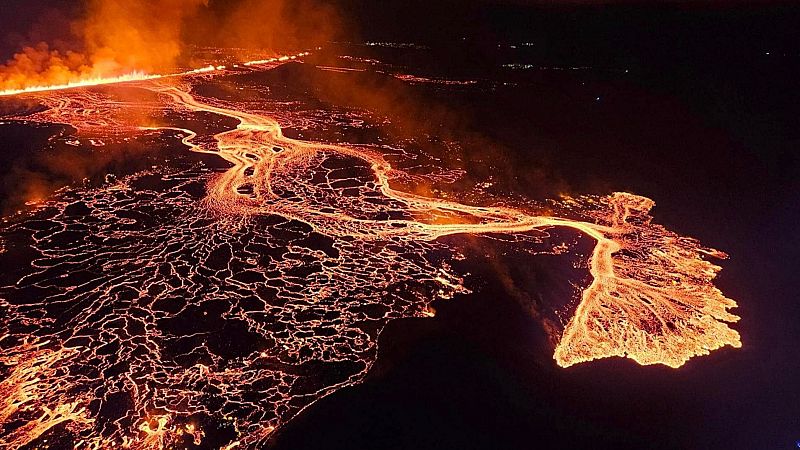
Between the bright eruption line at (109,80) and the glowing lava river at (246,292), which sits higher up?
the glowing lava river at (246,292)

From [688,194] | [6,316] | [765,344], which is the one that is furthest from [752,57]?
[6,316]

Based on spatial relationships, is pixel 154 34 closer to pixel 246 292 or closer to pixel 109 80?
pixel 109 80

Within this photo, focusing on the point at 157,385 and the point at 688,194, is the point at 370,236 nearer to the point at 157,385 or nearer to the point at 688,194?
the point at 157,385

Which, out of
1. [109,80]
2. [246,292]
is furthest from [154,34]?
[246,292]

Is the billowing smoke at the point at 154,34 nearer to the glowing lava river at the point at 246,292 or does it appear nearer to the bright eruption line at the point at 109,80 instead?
the bright eruption line at the point at 109,80

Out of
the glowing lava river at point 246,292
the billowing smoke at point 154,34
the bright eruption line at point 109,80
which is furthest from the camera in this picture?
the billowing smoke at point 154,34

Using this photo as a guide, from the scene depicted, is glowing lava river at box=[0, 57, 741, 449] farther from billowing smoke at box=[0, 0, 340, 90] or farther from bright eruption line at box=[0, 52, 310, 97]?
billowing smoke at box=[0, 0, 340, 90]

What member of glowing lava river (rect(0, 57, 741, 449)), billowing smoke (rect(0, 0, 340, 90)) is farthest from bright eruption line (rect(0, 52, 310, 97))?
glowing lava river (rect(0, 57, 741, 449))

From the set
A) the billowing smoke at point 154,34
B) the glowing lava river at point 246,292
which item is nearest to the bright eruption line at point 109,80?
the billowing smoke at point 154,34
